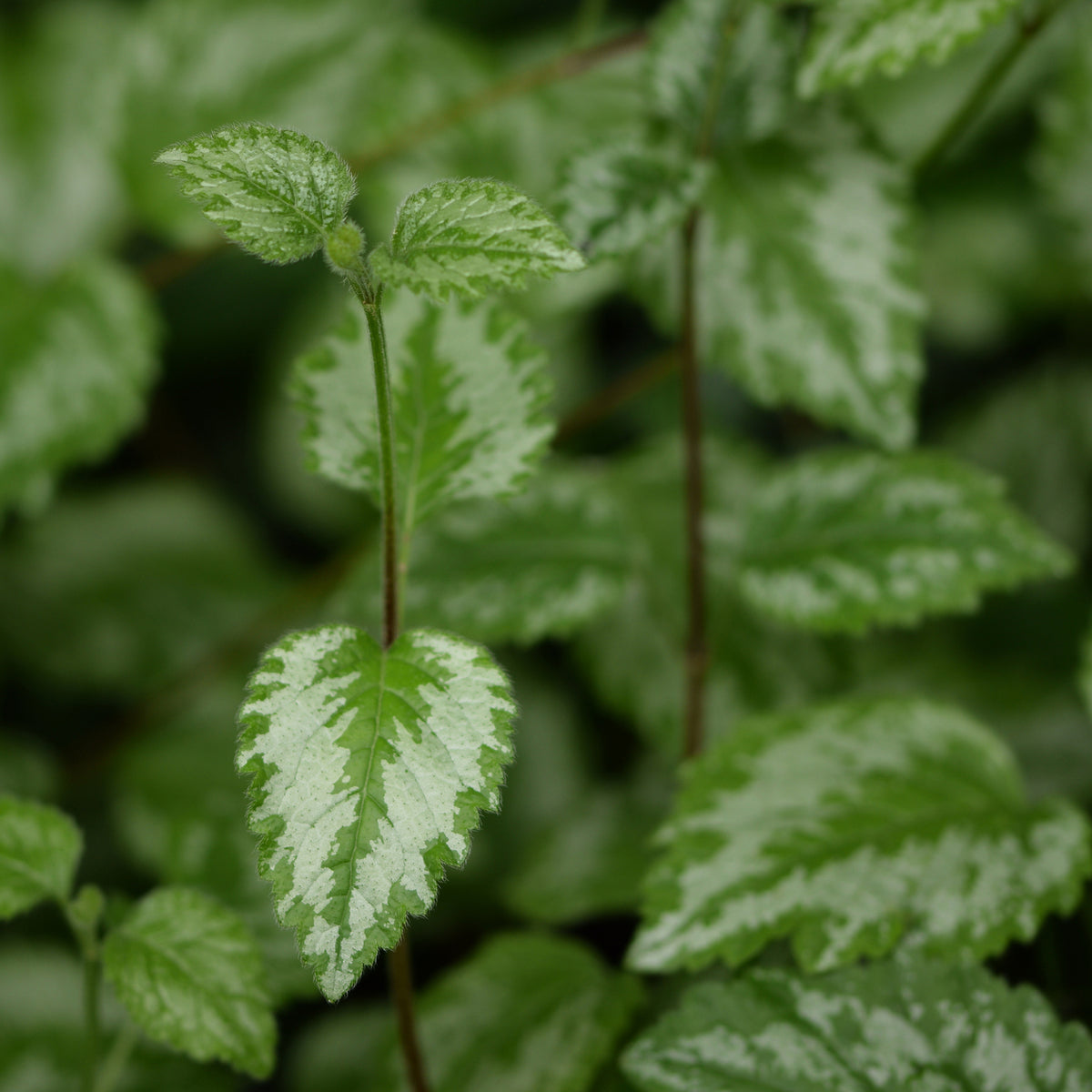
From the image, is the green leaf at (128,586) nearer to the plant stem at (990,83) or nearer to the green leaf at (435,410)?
the green leaf at (435,410)

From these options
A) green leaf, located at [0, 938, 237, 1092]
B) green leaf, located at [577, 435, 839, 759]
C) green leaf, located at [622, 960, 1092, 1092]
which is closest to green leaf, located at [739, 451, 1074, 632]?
green leaf, located at [577, 435, 839, 759]

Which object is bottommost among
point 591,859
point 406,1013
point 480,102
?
point 591,859

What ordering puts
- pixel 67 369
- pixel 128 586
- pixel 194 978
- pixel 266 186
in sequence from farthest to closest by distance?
pixel 128 586 → pixel 67 369 → pixel 194 978 → pixel 266 186

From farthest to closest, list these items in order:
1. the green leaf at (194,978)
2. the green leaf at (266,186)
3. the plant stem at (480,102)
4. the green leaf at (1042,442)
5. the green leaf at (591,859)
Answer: the green leaf at (1042,442) < the plant stem at (480,102) < the green leaf at (591,859) < the green leaf at (194,978) < the green leaf at (266,186)

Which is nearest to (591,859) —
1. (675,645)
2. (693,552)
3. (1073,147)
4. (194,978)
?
(675,645)

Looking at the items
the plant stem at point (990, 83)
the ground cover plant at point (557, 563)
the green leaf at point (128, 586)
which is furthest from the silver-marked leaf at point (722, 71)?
the green leaf at point (128, 586)

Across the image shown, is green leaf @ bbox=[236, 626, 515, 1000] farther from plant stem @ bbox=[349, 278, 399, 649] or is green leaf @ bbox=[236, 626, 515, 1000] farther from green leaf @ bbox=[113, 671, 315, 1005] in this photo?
green leaf @ bbox=[113, 671, 315, 1005]

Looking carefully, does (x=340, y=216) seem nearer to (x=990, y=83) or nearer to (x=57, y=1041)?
(x=990, y=83)
